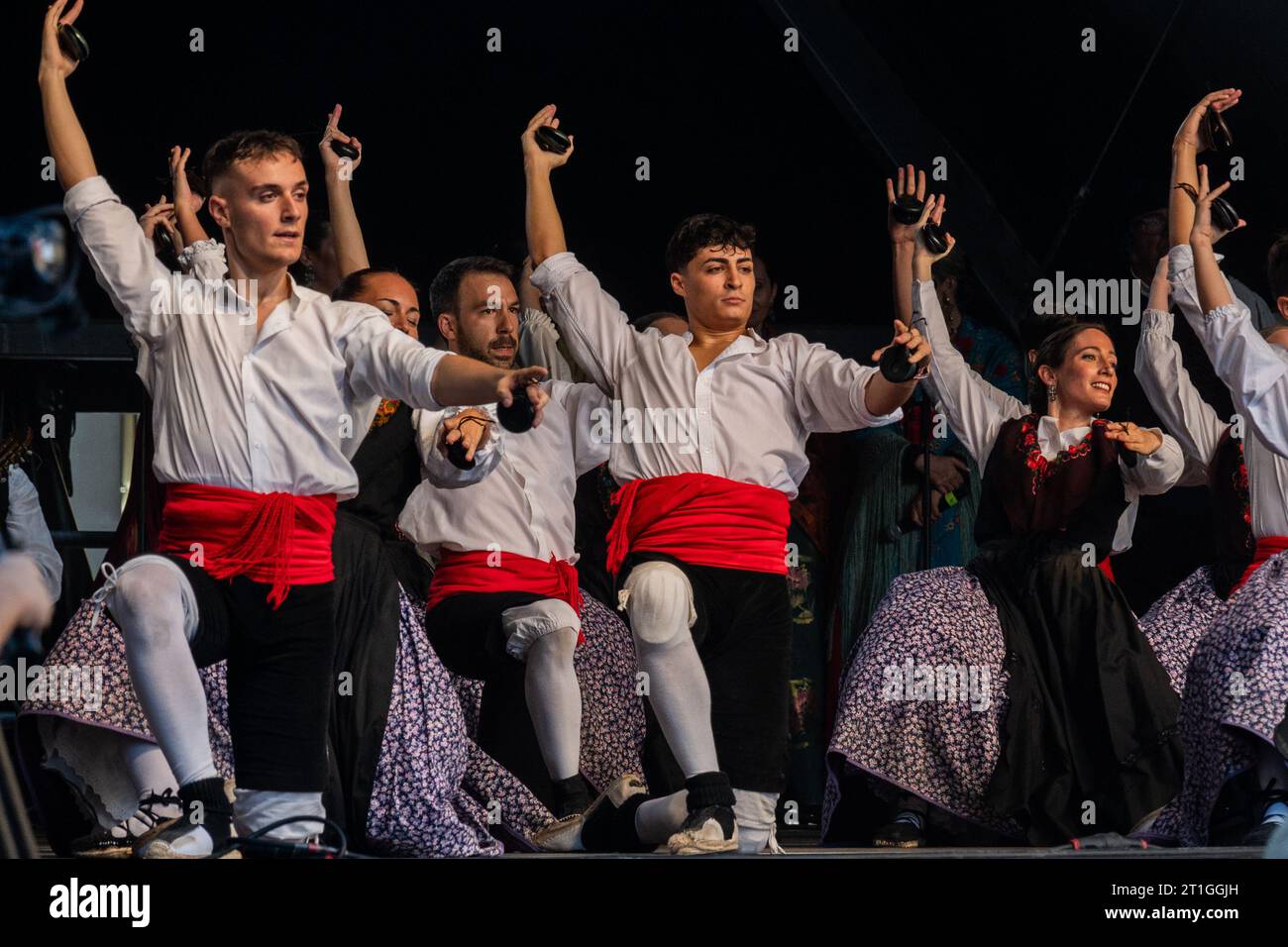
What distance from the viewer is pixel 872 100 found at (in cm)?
510

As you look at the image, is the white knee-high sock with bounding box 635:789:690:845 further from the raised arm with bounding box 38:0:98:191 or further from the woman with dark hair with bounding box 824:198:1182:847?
the raised arm with bounding box 38:0:98:191

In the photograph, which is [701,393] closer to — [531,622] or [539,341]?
[531,622]

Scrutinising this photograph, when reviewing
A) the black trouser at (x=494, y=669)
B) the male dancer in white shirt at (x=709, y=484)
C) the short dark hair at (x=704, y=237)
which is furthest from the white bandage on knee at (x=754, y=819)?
the short dark hair at (x=704, y=237)

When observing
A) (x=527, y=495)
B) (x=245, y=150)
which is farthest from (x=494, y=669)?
(x=245, y=150)

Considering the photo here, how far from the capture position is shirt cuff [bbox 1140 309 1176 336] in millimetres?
4578

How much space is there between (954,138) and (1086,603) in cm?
143

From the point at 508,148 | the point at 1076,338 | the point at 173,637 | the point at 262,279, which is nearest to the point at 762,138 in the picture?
the point at 508,148

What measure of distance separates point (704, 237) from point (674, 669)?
3.16 ft

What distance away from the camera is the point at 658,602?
12.3ft

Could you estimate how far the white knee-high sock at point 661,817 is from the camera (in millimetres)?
3807

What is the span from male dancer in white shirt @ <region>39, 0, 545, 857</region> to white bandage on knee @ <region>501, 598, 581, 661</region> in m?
0.68

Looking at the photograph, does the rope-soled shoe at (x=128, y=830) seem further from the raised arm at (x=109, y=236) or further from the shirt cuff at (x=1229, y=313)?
the shirt cuff at (x=1229, y=313)

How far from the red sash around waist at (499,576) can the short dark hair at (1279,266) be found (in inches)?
72.3
